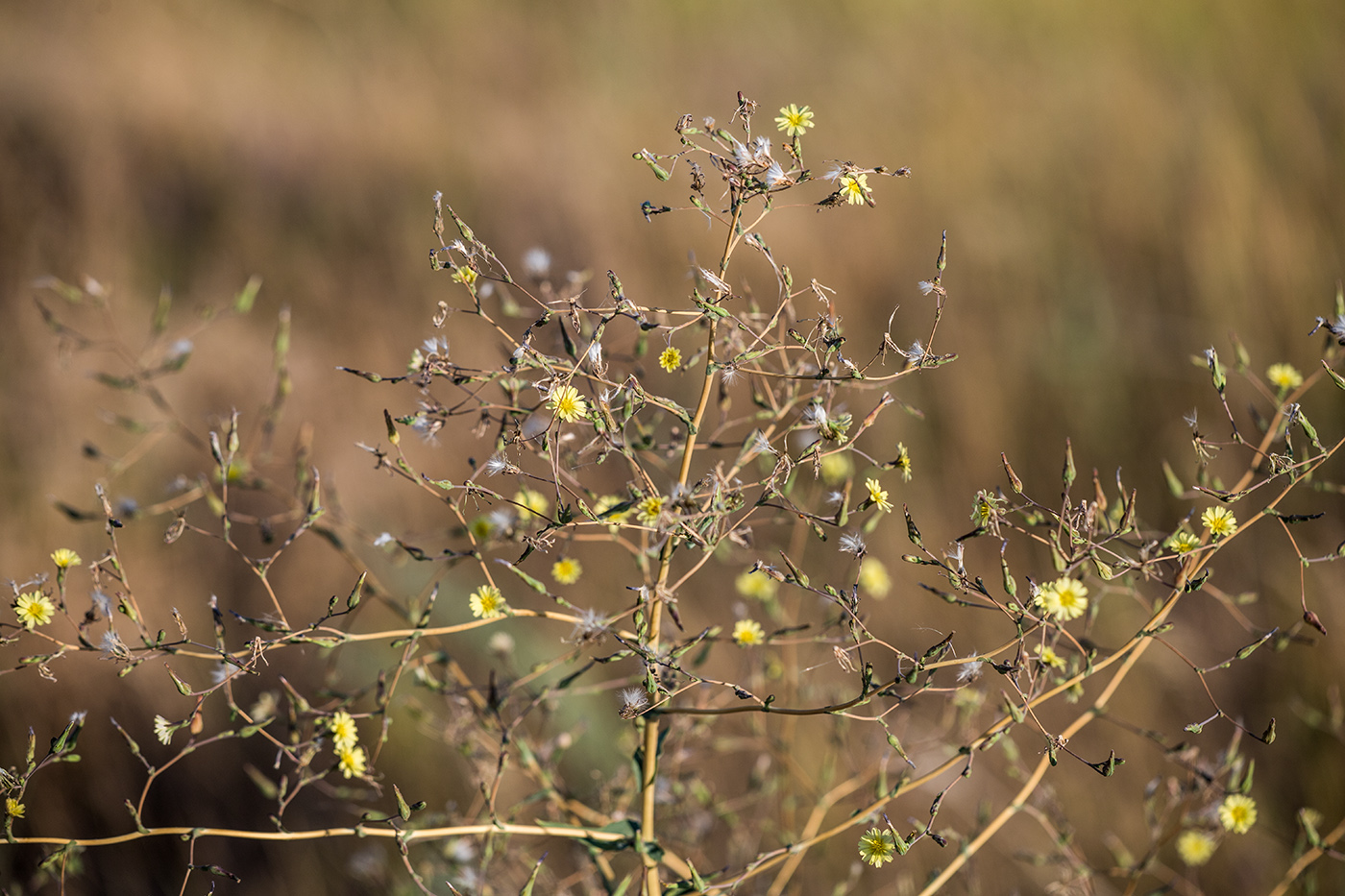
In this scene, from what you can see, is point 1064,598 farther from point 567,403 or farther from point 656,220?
point 656,220

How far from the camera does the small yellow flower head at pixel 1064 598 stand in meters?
0.91

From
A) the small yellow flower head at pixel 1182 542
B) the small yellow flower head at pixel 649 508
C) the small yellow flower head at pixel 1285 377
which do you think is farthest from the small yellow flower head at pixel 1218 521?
the small yellow flower head at pixel 649 508

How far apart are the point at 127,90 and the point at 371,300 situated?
1.67 metres

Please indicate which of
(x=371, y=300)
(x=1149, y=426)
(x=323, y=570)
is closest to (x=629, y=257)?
(x=371, y=300)

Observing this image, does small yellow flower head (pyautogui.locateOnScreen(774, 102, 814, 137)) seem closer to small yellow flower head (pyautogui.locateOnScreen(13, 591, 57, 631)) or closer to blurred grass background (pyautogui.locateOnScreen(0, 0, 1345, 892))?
small yellow flower head (pyautogui.locateOnScreen(13, 591, 57, 631))

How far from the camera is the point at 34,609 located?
3.36 feet

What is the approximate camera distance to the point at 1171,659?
7.55 ft

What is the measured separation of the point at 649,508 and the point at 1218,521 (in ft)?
2.09

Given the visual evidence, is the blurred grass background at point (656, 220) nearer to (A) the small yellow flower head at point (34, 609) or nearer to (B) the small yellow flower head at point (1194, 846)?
(B) the small yellow flower head at point (1194, 846)

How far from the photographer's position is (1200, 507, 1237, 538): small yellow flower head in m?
0.97

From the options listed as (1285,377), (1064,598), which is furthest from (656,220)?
(1064,598)

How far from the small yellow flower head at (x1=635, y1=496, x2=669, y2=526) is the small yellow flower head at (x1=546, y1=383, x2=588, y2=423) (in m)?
0.13

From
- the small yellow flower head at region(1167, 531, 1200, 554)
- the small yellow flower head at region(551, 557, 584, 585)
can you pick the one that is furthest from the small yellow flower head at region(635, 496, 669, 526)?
the small yellow flower head at region(1167, 531, 1200, 554)

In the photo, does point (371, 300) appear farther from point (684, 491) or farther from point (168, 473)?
point (684, 491)
